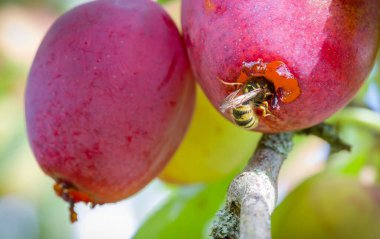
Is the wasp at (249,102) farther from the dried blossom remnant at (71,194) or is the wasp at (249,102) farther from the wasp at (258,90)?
the dried blossom remnant at (71,194)

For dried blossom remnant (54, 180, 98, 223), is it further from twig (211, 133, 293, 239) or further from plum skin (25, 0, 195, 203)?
twig (211, 133, 293, 239)

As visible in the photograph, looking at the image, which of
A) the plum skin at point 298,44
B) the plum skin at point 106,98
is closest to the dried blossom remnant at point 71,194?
the plum skin at point 106,98

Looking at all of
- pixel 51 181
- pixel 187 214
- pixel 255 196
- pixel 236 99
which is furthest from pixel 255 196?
pixel 51 181

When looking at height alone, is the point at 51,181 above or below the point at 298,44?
below

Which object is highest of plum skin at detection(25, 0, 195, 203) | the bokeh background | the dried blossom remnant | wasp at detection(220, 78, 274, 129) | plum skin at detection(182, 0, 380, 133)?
plum skin at detection(182, 0, 380, 133)

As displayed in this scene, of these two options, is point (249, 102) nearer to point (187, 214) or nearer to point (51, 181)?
point (187, 214)

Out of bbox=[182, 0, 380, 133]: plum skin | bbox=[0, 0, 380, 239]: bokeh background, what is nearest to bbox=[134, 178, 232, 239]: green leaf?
bbox=[0, 0, 380, 239]: bokeh background

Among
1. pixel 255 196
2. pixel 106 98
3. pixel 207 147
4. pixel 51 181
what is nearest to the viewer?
pixel 255 196
